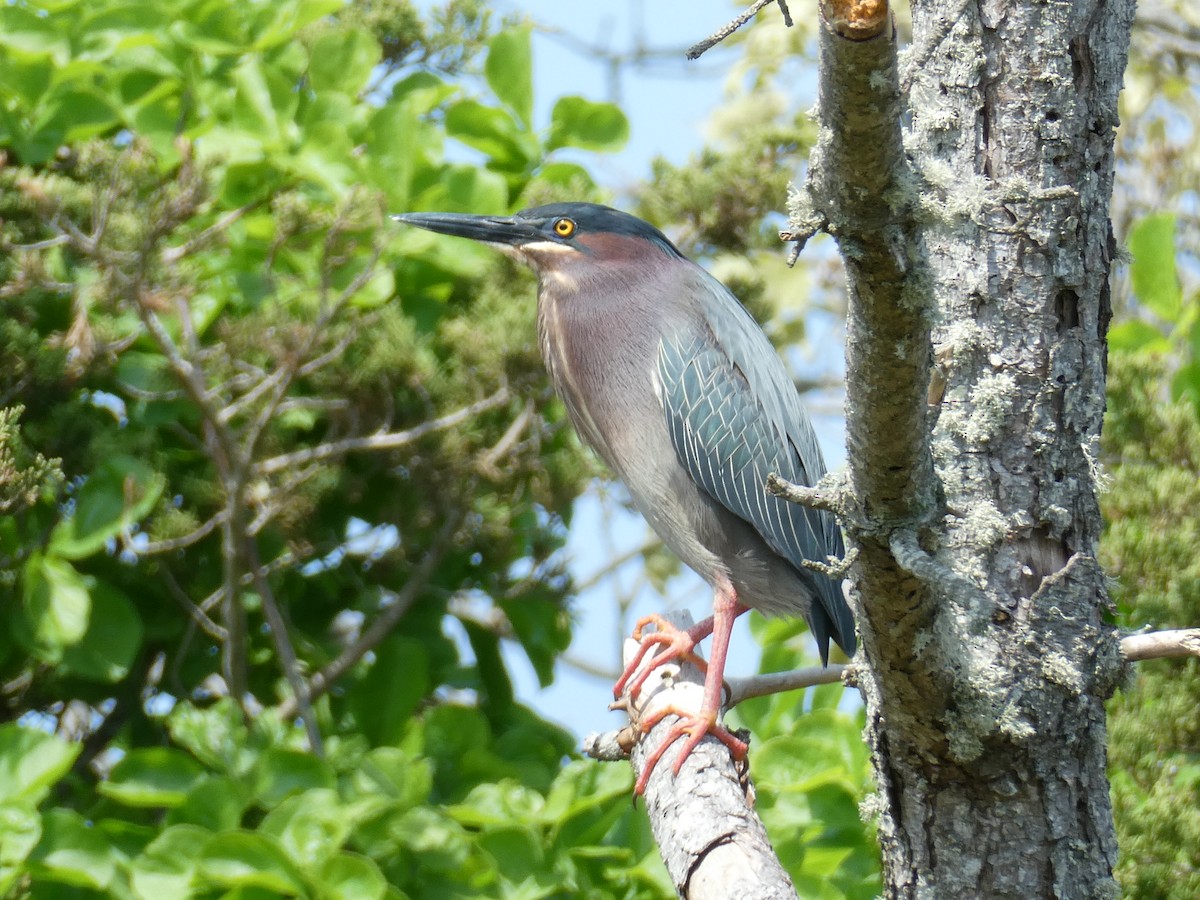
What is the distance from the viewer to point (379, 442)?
10.5 ft

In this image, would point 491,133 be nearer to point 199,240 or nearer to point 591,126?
point 591,126

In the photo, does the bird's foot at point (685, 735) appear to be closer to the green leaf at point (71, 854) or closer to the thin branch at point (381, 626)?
the thin branch at point (381, 626)

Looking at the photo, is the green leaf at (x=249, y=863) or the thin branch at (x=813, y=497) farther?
the green leaf at (x=249, y=863)

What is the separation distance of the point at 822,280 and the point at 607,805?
3.19 m

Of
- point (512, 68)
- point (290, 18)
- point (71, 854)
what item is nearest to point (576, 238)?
point (512, 68)

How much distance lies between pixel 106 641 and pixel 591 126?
1882 mm

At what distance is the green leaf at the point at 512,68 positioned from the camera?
11.7ft

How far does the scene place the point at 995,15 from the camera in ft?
5.83

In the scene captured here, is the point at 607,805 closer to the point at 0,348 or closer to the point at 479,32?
the point at 0,348

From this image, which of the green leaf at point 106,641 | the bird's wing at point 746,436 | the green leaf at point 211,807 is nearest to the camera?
the green leaf at point 211,807

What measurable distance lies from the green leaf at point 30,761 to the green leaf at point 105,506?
0.44 metres

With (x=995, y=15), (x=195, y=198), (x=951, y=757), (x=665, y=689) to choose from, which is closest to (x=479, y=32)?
(x=195, y=198)

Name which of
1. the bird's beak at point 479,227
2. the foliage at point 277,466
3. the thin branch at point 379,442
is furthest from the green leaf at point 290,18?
the thin branch at point 379,442

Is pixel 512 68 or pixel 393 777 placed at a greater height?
pixel 512 68
